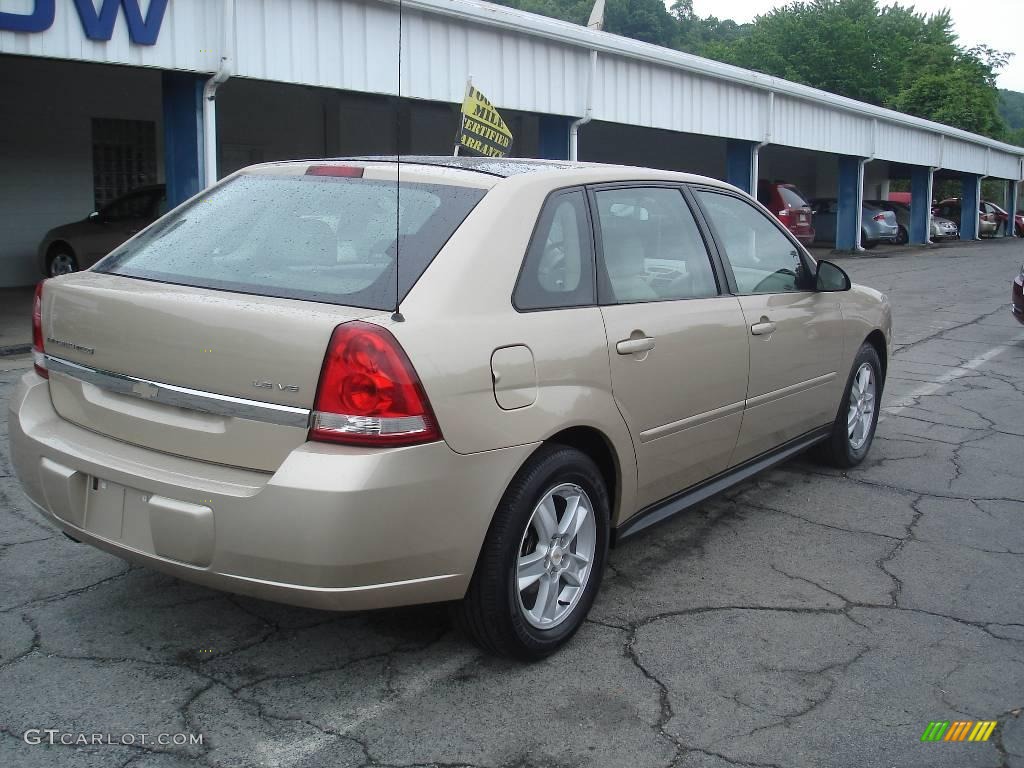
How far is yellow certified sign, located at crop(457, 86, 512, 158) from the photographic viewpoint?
8.69 meters

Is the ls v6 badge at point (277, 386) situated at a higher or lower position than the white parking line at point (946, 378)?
higher

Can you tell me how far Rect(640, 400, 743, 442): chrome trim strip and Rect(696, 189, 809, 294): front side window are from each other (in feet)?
1.75

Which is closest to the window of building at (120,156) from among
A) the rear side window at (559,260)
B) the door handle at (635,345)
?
the rear side window at (559,260)

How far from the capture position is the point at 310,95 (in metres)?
20.3

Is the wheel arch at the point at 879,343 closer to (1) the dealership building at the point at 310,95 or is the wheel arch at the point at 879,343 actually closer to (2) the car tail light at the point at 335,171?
(1) the dealership building at the point at 310,95

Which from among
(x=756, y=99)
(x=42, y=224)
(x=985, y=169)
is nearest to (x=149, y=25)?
(x=42, y=224)

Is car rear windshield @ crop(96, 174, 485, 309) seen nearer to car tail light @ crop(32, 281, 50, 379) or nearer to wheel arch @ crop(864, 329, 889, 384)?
car tail light @ crop(32, 281, 50, 379)

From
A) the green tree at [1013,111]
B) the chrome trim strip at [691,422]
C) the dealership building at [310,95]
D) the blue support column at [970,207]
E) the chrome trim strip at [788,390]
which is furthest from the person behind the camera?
the green tree at [1013,111]

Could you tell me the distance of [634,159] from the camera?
31266 millimetres

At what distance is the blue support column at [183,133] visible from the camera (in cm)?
1091

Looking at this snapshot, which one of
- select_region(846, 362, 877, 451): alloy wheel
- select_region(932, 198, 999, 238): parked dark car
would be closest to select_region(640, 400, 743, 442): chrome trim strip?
select_region(846, 362, 877, 451): alloy wheel

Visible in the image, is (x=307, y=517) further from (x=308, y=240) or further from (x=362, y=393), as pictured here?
(x=308, y=240)

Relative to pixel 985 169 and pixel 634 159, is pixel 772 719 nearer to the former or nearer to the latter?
pixel 634 159

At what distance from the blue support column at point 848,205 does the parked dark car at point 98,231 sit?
18.0 meters
